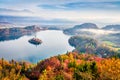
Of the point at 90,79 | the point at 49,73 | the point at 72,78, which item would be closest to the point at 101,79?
the point at 90,79

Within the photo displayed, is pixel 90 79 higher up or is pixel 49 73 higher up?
pixel 90 79

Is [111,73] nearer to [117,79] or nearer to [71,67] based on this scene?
[117,79]

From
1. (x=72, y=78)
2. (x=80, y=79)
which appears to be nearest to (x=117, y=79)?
(x=80, y=79)

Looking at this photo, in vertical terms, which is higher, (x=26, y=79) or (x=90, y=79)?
(x=90, y=79)

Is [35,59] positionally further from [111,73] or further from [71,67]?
[111,73]

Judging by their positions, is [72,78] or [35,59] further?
[35,59]

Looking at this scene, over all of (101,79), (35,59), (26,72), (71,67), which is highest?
(101,79)

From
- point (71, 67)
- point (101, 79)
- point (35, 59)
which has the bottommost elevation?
point (35, 59)

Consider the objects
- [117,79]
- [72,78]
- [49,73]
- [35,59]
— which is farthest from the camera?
[35,59]

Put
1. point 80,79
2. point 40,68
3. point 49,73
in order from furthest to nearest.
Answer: point 40,68
point 49,73
point 80,79
